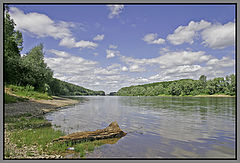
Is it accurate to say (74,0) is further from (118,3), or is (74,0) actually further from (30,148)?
(30,148)

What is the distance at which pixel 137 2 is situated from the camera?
823 cm

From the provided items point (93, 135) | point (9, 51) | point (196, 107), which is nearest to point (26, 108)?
point (9, 51)

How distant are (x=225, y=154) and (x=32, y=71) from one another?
56.2m

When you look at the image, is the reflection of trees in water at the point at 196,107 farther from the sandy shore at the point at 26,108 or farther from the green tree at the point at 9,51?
the green tree at the point at 9,51

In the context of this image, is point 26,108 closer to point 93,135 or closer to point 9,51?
point 9,51

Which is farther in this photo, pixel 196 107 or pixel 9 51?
pixel 196 107

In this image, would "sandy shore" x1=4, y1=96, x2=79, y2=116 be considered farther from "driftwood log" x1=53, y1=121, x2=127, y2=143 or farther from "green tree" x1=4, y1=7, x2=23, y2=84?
"driftwood log" x1=53, y1=121, x2=127, y2=143

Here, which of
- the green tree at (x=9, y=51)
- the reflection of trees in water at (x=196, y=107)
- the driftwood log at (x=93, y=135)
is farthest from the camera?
the reflection of trees in water at (x=196, y=107)

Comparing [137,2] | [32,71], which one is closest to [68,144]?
[137,2]

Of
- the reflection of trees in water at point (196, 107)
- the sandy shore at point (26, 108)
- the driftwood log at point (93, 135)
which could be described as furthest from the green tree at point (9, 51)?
the reflection of trees in water at point (196, 107)

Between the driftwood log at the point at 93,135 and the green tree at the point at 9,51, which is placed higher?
the green tree at the point at 9,51

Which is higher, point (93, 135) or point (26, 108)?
point (26, 108)

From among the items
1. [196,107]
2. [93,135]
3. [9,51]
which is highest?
[9,51]

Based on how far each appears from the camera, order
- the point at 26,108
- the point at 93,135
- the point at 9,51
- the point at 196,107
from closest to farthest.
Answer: the point at 93,135 < the point at 26,108 < the point at 9,51 < the point at 196,107
